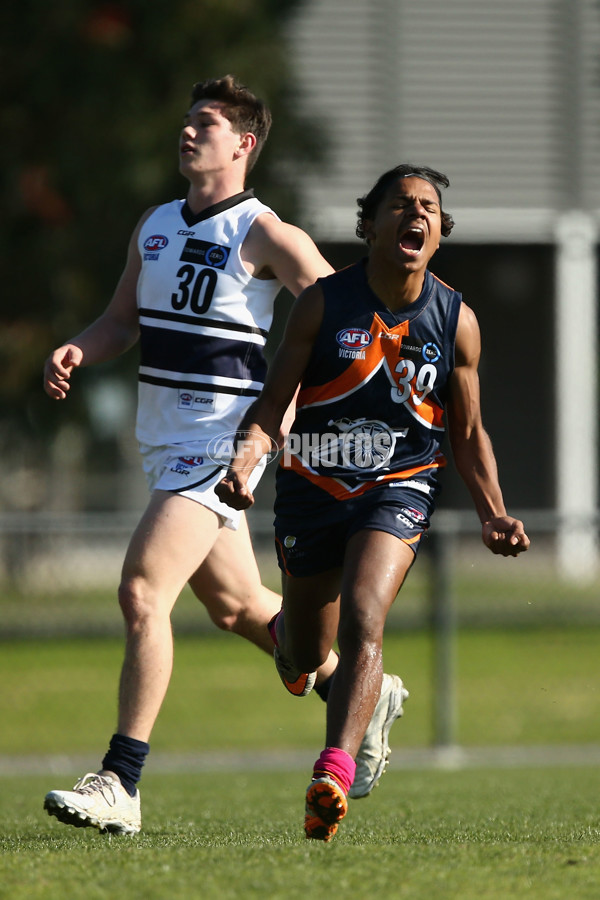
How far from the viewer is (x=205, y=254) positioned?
17.0 feet

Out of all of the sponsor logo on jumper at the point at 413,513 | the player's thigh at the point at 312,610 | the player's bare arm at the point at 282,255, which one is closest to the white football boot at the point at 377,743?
the player's thigh at the point at 312,610

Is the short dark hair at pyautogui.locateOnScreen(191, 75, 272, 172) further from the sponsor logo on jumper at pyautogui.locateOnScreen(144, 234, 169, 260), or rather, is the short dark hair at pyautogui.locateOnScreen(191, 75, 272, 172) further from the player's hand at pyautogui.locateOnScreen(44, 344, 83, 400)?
the player's hand at pyautogui.locateOnScreen(44, 344, 83, 400)

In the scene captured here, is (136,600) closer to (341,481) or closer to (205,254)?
(341,481)

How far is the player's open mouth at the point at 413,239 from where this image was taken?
14.9ft

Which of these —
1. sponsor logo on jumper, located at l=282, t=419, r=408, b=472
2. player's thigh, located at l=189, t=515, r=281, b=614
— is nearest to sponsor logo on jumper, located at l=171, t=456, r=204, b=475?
player's thigh, located at l=189, t=515, r=281, b=614

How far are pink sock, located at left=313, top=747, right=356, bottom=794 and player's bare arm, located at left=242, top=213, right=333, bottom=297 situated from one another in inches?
69.2

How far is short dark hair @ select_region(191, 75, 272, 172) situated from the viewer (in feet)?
17.9

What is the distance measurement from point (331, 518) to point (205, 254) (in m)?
1.24

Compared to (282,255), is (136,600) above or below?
below

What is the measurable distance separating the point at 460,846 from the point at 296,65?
14.2m

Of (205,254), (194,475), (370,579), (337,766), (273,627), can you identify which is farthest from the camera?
(273,627)

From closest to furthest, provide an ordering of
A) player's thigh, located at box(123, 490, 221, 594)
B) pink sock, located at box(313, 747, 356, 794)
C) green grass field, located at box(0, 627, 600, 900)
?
green grass field, located at box(0, 627, 600, 900) < pink sock, located at box(313, 747, 356, 794) < player's thigh, located at box(123, 490, 221, 594)

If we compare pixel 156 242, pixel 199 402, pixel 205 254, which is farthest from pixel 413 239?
pixel 156 242

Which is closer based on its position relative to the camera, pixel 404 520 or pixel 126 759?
pixel 404 520
